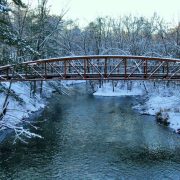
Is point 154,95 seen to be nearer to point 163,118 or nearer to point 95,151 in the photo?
point 163,118

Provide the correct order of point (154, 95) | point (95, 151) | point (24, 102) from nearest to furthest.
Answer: point (95, 151) → point (24, 102) → point (154, 95)

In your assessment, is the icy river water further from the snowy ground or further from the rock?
the snowy ground

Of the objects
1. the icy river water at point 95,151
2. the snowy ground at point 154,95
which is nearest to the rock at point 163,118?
the snowy ground at point 154,95

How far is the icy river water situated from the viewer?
63.5ft

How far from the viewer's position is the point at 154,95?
A: 44188 millimetres

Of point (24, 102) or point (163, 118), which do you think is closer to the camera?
point (24, 102)

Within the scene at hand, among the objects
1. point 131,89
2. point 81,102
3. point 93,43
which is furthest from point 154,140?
point 93,43

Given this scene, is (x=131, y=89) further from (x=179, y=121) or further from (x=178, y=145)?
(x=178, y=145)

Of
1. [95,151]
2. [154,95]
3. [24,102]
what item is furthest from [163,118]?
[24,102]

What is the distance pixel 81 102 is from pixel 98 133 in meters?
16.0

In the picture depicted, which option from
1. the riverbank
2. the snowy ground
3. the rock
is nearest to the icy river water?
the rock

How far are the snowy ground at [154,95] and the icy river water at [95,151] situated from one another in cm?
199

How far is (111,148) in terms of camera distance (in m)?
23.6

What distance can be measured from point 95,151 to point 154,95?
22.8 metres
